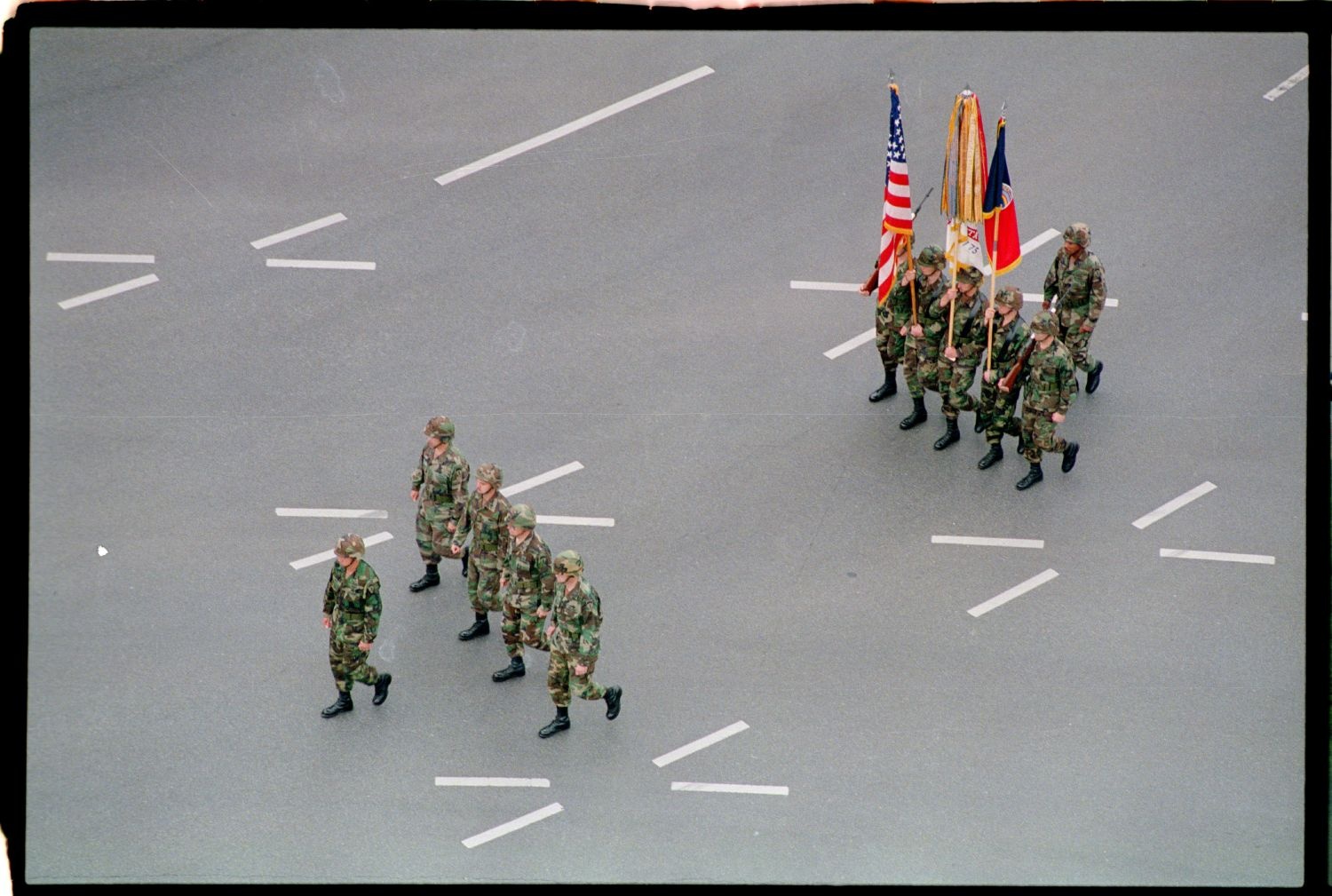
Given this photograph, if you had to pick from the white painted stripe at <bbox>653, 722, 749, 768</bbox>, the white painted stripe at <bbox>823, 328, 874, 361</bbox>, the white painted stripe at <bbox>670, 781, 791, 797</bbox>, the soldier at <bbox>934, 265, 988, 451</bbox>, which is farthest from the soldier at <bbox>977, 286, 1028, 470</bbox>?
the white painted stripe at <bbox>670, 781, 791, 797</bbox>

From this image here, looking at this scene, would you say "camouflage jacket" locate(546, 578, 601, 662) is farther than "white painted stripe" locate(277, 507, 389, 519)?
No

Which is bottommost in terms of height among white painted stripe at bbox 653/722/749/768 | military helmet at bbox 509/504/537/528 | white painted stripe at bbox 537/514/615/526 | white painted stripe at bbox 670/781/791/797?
white painted stripe at bbox 670/781/791/797

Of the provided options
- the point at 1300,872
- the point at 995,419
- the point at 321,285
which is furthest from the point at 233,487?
the point at 1300,872

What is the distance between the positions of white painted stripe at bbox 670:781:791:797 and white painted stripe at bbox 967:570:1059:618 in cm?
265

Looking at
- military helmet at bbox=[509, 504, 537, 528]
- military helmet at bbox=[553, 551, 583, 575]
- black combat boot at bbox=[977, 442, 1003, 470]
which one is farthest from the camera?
black combat boot at bbox=[977, 442, 1003, 470]

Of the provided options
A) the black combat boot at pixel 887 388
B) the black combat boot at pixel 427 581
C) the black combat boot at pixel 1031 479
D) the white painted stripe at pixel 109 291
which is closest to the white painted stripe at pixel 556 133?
the white painted stripe at pixel 109 291

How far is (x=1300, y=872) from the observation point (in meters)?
23.0

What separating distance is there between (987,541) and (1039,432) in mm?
1170

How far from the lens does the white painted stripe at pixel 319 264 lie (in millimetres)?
26703

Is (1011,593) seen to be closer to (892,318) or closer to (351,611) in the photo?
(892,318)

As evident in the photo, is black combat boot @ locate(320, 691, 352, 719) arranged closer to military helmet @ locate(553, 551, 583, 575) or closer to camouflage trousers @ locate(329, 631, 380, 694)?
camouflage trousers @ locate(329, 631, 380, 694)

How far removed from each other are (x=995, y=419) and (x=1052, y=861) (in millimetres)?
4507

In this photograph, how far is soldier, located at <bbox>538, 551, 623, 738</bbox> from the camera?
22.4m

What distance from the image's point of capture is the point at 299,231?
88.3 feet
